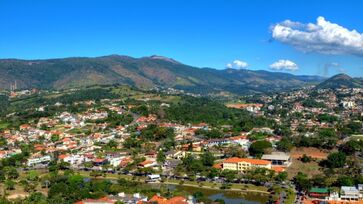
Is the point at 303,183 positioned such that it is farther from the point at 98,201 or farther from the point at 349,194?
the point at 98,201

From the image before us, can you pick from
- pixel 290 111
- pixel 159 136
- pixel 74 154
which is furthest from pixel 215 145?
pixel 290 111

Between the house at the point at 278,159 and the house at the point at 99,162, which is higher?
the house at the point at 278,159

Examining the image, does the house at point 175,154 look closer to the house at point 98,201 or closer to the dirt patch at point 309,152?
the dirt patch at point 309,152

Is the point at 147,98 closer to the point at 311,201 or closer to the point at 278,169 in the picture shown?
the point at 278,169

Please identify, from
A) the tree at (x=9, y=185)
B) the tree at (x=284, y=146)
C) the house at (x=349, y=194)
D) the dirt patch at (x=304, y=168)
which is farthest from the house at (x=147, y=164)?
the house at (x=349, y=194)

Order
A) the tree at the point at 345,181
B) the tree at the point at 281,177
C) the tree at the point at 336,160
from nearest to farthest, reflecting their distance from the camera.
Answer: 1. the tree at the point at 345,181
2. the tree at the point at 281,177
3. the tree at the point at 336,160

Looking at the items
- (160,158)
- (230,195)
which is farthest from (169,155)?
(230,195)
